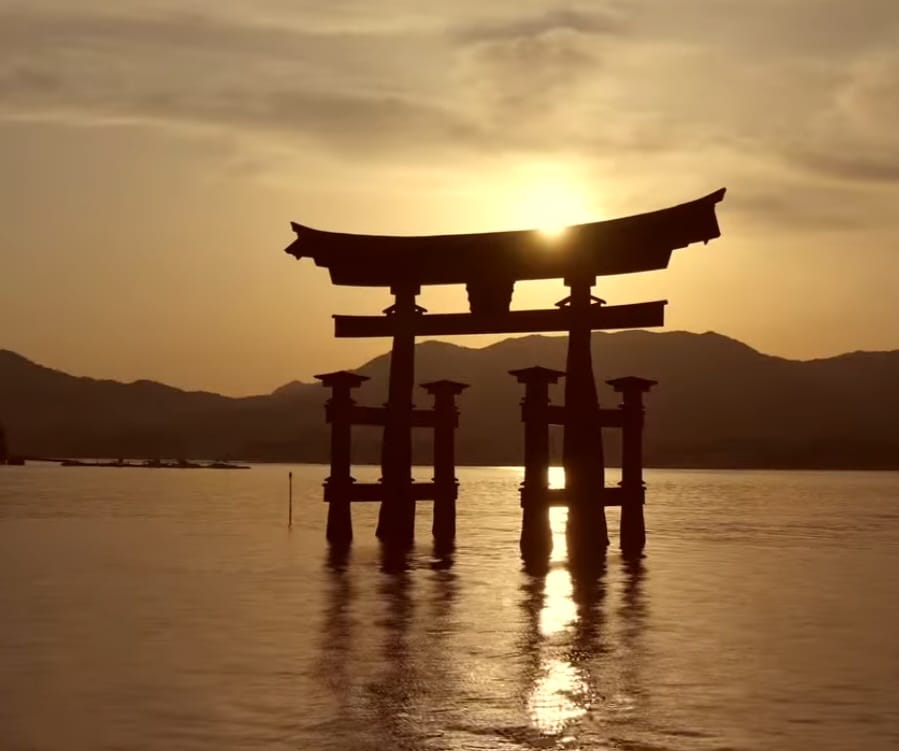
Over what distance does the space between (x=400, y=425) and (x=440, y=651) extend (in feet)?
42.0

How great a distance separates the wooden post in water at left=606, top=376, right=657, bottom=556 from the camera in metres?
26.4

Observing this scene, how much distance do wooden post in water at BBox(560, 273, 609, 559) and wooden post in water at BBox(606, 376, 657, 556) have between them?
4.32 feet

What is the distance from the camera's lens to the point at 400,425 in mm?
27359

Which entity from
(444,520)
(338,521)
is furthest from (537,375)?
(338,521)

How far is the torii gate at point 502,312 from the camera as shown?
79.6 ft

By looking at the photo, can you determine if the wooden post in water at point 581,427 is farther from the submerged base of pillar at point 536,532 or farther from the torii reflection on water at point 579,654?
the torii reflection on water at point 579,654

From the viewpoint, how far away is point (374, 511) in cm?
5000

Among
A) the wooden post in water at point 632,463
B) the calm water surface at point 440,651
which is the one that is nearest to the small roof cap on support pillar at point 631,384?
the wooden post in water at point 632,463

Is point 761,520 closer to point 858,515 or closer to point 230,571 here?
point 858,515

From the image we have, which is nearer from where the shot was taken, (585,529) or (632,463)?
(585,529)

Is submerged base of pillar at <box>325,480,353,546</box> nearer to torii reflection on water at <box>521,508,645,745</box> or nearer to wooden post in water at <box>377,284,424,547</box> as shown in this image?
wooden post in water at <box>377,284,424,547</box>

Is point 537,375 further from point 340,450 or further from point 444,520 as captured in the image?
point 444,520

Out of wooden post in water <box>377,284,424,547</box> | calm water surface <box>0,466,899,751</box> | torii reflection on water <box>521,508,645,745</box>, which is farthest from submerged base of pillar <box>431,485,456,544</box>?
torii reflection on water <box>521,508,645,745</box>

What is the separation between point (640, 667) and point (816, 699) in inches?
77.2
